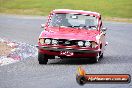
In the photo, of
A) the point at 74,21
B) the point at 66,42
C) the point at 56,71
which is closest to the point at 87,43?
the point at 66,42

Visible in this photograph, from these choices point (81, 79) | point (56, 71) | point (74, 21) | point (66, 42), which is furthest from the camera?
point (74, 21)

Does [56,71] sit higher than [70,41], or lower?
lower

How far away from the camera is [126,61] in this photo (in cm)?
1861

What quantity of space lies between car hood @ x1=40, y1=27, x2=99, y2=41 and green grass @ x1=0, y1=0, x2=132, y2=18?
A: 39.0 metres

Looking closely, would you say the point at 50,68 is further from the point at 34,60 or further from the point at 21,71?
the point at 34,60

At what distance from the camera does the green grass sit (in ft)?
199

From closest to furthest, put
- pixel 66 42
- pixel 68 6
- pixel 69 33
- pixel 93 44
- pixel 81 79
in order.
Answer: pixel 81 79 < pixel 66 42 < pixel 93 44 < pixel 69 33 < pixel 68 6

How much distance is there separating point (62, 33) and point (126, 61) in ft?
8.08

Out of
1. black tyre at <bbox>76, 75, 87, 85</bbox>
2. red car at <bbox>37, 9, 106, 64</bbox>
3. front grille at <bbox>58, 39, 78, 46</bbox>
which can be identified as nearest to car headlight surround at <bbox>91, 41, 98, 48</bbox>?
red car at <bbox>37, 9, 106, 64</bbox>

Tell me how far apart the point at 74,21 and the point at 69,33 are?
4.12 feet

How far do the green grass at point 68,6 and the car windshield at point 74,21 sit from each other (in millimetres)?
38307

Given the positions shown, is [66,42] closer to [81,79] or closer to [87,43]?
[87,43]

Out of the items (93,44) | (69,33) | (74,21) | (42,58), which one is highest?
(74,21)

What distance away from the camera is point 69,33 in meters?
17.3
